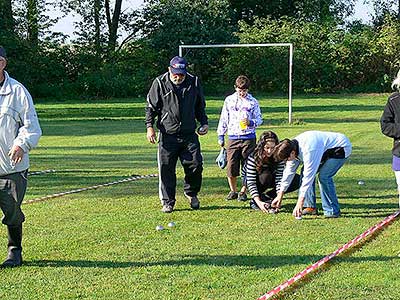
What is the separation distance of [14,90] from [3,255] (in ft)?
5.49

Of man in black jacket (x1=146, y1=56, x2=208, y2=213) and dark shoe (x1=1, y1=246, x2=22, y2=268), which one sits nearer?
dark shoe (x1=1, y1=246, x2=22, y2=268)

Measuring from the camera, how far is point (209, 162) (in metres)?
15.0

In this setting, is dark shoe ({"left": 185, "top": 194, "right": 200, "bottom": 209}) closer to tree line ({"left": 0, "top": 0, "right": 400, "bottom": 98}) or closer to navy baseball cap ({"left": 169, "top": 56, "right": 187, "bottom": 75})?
navy baseball cap ({"left": 169, "top": 56, "right": 187, "bottom": 75})

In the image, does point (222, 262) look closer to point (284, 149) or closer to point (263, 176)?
point (284, 149)

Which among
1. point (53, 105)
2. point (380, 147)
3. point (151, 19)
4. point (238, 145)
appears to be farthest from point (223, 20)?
point (238, 145)

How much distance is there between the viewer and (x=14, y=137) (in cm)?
652

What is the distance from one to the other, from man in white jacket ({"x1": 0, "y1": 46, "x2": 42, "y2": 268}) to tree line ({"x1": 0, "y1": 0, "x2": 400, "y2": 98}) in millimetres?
34127

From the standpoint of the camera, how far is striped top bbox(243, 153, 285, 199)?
31.2 feet

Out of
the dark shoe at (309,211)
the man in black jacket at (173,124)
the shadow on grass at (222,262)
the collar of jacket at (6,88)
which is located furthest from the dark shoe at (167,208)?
the collar of jacket at (6,88)

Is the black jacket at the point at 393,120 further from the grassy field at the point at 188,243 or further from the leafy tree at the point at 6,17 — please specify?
the leafy tree at the point at 6,17

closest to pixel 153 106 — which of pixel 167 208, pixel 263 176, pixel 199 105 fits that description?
pixel 199 105

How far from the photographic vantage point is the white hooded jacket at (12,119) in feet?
21.2

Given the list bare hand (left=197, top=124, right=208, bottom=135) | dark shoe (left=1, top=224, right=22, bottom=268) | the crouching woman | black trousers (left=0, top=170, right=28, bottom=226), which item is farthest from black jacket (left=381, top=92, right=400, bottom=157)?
dark shoe (left=1, top=224, right=22, bottom=268)

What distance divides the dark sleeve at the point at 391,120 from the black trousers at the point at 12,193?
3.48m
